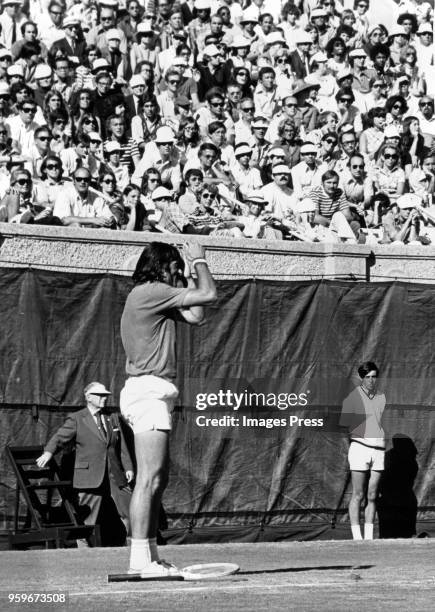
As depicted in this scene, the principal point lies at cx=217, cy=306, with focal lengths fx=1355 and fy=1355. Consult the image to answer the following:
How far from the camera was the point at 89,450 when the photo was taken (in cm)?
1177

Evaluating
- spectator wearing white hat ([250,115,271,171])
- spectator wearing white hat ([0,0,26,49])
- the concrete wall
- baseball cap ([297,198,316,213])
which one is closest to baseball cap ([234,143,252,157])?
spectator wearing white hat ([250,115,271,171])

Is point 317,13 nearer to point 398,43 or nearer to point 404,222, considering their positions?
point 398,43

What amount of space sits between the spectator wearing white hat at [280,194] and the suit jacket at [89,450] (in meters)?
4.19

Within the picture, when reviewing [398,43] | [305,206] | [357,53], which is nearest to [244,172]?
[305,206]

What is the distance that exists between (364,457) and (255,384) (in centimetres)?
123

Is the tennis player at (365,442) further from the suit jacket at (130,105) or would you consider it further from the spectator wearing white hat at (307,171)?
the suit jacket at (130,105)

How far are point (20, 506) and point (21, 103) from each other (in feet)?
17.9

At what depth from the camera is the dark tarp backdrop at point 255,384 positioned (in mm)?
11797

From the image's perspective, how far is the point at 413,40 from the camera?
21.7 metres

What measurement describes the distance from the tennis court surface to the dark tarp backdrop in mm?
2494

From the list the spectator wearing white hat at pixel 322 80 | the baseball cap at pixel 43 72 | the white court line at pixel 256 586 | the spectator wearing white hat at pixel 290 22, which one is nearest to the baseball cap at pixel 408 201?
the spectator wearing white hat at pixel 322 80

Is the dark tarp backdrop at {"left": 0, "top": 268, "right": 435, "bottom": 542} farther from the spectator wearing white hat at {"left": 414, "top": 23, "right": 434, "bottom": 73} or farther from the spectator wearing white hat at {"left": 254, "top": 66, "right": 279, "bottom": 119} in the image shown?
the spectator wearing white hat at {"left": 414, "top": 23, "right": 434, "bottom": 73}

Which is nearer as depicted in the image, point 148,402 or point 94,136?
point 148,402

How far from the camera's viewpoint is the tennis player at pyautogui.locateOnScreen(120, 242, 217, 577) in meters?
7.26
